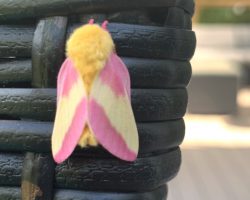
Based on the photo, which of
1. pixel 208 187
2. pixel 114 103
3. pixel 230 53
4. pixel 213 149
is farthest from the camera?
pixel 230 53

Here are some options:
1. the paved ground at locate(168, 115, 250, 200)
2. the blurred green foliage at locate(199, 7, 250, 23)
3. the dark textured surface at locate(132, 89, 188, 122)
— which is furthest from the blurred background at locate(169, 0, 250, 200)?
the blurred green foliage at locate(199, 7, 250, 23)

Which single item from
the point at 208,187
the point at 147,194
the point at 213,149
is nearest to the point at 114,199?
the point at 147,194

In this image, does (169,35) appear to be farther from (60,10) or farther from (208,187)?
(208,187)

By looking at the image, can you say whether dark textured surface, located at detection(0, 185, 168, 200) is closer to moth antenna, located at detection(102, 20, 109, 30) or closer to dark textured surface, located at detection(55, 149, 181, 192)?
dark textured surface, located at detection(55, 149, 181, 192)


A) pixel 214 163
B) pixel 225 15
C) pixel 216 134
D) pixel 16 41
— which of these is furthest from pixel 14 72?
pixel 225 15

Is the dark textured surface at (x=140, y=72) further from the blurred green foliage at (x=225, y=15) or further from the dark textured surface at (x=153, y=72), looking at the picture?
the blurred green foliage at (x=225, y=15)

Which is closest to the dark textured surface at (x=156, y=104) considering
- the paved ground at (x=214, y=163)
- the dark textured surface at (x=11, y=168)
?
the dark textured surface at (x=11, y=168)

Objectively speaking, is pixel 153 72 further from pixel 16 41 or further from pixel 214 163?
pixel 214 163
